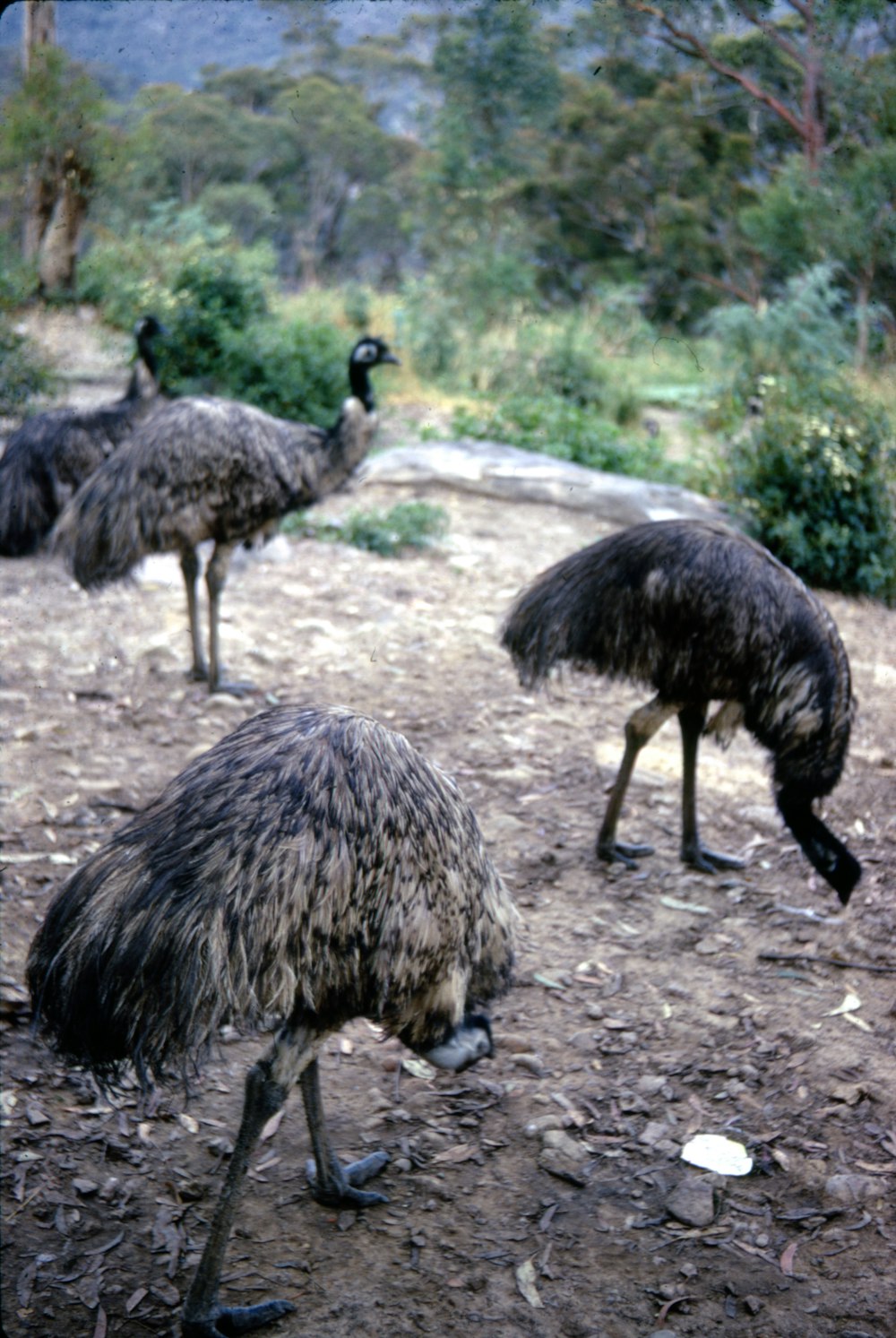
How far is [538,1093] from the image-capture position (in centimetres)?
326

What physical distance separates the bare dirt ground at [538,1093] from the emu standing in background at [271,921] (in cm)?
35

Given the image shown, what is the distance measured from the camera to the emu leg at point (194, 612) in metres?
5.71

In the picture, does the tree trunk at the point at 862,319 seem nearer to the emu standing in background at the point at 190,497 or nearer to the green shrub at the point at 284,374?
the green shrub at the point at 284,374

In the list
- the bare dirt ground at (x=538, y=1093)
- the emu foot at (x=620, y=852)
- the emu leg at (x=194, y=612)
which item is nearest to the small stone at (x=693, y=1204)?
the bare dirt ground at (x=538, y=1093)

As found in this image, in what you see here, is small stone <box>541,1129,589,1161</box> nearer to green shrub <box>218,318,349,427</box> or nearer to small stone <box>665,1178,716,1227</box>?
small stone <box>665,1178,716,1227</box>

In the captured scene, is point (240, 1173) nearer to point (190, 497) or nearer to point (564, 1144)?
point (564, 1144)

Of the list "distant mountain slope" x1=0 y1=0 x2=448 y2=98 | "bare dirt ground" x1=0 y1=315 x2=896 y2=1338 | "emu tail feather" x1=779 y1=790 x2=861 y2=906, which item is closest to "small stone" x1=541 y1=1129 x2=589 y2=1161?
"bare dirt ground" x1=0 y1=315 x2=896 y2=1338

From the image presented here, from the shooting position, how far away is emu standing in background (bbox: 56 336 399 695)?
5430 mm

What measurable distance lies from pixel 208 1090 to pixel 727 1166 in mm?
1272

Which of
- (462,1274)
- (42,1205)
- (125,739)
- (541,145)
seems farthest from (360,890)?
(541,145)

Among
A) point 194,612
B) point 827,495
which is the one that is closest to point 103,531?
point 194,612

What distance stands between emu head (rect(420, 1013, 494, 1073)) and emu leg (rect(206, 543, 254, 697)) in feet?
10.7

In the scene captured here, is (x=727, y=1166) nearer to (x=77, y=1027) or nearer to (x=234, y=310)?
(x=77, y=1027)

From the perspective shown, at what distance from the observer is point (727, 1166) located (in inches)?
116
